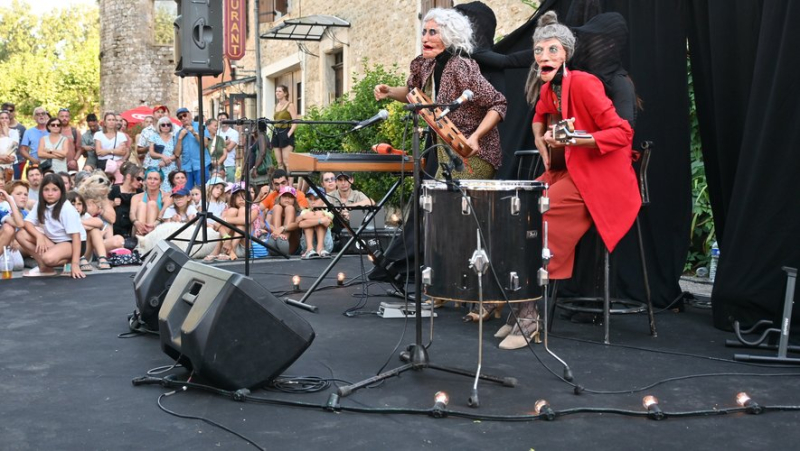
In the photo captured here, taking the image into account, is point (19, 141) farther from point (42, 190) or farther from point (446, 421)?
point (446, 421)

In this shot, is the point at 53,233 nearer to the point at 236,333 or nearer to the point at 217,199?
the point at 217,199

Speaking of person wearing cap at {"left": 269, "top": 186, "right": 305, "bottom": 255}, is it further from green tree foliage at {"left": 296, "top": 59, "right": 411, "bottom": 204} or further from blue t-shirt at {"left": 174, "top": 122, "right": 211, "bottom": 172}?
blue t-shirt at {"left": 174, "top": 122, "right": 211, "bottom": 172}

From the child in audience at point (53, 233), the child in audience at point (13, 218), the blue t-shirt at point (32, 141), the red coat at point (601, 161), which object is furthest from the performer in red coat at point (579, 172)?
the blue t-shirt at point (32, 141)

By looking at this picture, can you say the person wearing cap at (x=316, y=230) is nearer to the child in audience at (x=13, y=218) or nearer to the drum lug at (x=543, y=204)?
the child in audience at (x=13, y=218)

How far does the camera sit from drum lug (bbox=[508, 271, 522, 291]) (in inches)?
157

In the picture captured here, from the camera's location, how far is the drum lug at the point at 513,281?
4.00 meters

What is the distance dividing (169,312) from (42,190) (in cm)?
445

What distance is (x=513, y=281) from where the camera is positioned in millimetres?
4000

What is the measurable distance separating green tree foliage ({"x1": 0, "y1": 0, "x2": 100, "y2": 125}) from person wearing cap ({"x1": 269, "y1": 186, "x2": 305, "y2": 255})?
34.5 m

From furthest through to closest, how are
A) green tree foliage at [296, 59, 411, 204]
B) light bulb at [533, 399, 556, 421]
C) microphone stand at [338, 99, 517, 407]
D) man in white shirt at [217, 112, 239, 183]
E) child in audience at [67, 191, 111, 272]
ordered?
man in white shirt at [217, 112, 239, 183] < green tree foliage at [296, 59, 411, 204] < child in audience at [67, 191, 111, 272] < microphone stand at [338, 99, 517, 407] < light bulb at [533, 399, 556, 421]

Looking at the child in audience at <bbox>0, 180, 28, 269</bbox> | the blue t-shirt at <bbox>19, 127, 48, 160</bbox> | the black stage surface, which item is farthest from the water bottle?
the blue t-shirt at <bbox>19, 127, 48, 160</bbox>

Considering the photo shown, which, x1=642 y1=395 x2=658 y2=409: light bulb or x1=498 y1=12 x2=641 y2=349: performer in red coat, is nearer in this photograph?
x1=642 y1=395 x2=658 y2=409: light bulb

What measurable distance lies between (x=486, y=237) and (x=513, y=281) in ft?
0.80

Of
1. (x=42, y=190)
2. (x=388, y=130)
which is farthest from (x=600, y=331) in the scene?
(x=388, y=130)
